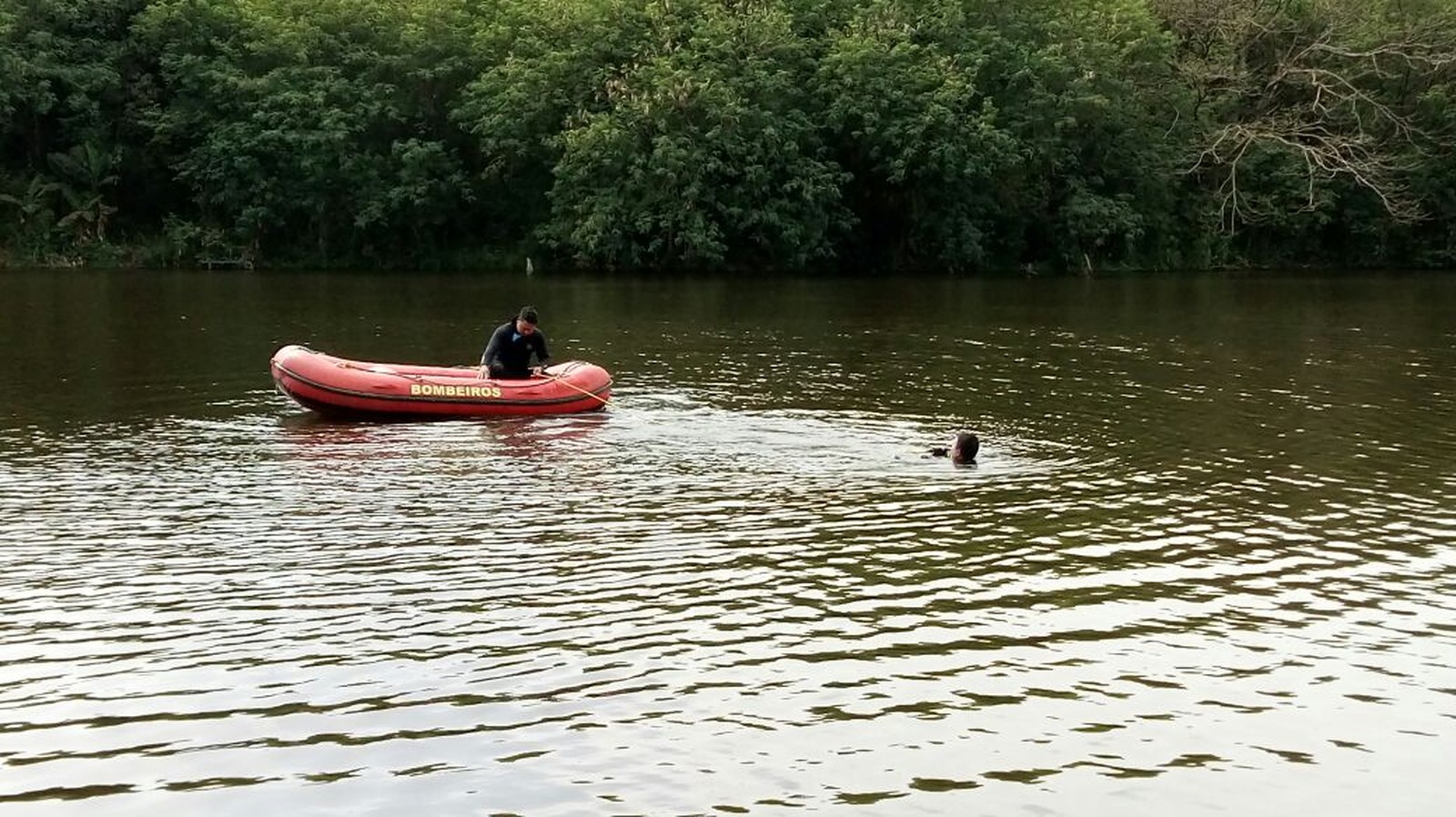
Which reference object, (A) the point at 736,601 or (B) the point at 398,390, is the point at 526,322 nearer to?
(B) the point at 398,390

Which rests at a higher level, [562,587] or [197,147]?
[197,147]

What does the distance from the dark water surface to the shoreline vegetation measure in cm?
3044

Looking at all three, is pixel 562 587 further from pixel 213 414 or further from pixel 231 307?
pixel 231 307

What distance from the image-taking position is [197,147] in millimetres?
57219

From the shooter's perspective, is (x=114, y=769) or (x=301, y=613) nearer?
(x=114, y=769)

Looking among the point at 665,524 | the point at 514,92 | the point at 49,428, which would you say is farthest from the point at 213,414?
the point at 514,92

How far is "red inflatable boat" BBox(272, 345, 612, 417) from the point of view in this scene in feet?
66.0

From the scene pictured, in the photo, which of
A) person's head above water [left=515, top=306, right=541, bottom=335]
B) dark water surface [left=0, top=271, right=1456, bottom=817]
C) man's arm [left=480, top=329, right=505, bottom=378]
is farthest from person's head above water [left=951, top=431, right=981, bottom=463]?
man's arm [left=480, top=329, right=505, bottom=378]

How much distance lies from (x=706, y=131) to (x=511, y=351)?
32908 millimetres

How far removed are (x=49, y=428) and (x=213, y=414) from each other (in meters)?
2.28

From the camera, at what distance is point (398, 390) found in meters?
20.1

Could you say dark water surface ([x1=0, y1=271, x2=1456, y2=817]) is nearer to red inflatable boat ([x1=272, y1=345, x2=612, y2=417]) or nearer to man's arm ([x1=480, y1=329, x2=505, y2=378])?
red inflatable boat ([x1=272, y1=345, x2=612, y2=417])

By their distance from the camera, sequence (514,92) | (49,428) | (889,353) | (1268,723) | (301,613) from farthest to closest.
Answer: (514,92) < (889,353) < (49,428) < (301,613) < (1268,723)

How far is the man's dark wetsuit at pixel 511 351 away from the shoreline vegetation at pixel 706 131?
102 feet
